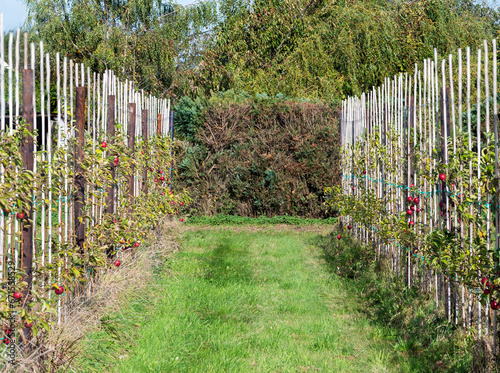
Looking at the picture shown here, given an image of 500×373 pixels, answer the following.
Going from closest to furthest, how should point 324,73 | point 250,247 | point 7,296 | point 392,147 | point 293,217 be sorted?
1. point 7,296
2. point 392,147
3. point 250,247
4. point 293,217
5. point 324,73

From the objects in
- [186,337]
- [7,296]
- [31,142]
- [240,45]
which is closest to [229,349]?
[186,337]

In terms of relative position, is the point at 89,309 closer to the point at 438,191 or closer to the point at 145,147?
the point at 438,191

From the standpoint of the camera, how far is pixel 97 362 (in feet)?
12.1

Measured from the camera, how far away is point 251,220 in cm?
1114

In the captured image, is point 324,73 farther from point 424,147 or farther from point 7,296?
point 7,296

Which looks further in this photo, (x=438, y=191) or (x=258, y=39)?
(x=258, y=39)

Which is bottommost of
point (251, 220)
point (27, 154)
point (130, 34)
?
point (251, 220)

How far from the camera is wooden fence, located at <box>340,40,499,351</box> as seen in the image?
3600mm

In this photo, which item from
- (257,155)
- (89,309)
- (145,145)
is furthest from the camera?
(257,155)

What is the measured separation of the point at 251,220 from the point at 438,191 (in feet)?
22.4

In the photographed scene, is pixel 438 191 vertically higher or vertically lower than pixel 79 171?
lower

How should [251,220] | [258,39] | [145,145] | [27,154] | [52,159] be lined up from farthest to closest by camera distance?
[258,39], [251,220], [145,145], [52,159], [27,154]

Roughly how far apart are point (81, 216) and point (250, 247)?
4.58 m

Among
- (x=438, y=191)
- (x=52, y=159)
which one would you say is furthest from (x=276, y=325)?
(x=52, y=159)
